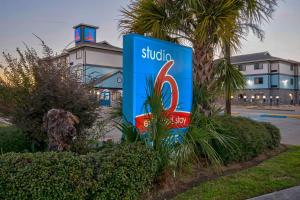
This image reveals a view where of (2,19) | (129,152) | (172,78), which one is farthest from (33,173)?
(2,19)

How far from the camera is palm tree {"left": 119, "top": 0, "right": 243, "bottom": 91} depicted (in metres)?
6.32

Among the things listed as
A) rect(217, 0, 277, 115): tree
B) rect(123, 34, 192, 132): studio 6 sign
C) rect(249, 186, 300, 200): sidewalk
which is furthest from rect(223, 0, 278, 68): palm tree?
rect(249, 186, 300, 200): sidewalk

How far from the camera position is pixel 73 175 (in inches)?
121

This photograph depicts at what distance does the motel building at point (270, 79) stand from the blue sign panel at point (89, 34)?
25.3 meters

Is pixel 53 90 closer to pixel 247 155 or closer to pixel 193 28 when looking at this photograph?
pixel 193 28

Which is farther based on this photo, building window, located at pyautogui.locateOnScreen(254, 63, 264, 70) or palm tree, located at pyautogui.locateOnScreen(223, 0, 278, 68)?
building window, located at pyautogui.locateOnScreen(254, 63, 264, 70)

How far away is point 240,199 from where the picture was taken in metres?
4.11

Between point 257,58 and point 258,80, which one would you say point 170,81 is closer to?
point 258,80

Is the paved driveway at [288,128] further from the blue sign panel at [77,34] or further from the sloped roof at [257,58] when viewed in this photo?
the sloped roof at [257,58]

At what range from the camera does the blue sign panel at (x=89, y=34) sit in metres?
36.5

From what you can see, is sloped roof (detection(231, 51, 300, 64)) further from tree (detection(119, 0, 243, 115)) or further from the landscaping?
tree (detection(119, 0, 243, 115))

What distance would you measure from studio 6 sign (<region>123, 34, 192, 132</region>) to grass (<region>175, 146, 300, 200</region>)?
1.22 meters

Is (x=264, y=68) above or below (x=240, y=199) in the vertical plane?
above

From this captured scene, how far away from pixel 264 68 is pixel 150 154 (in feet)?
165
